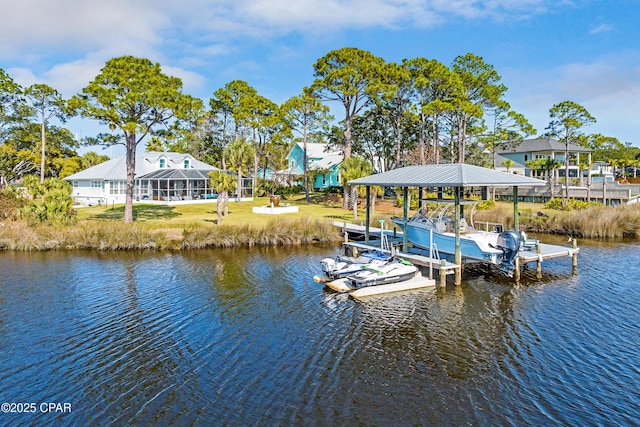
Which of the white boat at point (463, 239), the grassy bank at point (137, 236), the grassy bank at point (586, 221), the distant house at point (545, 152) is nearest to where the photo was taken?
the white boat at point (463, 239)

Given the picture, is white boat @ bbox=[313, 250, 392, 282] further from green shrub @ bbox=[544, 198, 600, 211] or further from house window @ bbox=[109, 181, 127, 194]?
house window @ bbox=[109, 181, 127, 194]

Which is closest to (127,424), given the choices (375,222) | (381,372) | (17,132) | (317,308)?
(381,372)

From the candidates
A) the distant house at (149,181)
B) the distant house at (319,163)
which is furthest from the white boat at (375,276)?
the distant house at (319,163)

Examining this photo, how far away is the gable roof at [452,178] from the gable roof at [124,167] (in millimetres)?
34542

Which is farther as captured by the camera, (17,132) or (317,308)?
(17,132)

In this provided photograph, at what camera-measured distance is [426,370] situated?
10.3 meters

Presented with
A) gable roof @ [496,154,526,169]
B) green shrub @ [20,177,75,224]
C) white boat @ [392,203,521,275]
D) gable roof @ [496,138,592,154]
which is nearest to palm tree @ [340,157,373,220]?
white boat @ [392,203,521,275]

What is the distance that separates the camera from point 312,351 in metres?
11.3

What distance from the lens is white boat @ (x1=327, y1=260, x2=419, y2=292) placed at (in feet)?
53.7

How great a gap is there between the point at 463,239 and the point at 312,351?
9.80 meters

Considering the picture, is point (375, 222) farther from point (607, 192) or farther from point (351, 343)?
point (607, 192)

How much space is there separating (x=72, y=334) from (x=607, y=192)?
44211 millimetres

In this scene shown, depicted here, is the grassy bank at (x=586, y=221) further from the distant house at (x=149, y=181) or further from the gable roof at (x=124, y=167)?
the gable roof at (x=124, y=167)

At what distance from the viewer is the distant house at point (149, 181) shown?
46719mm
